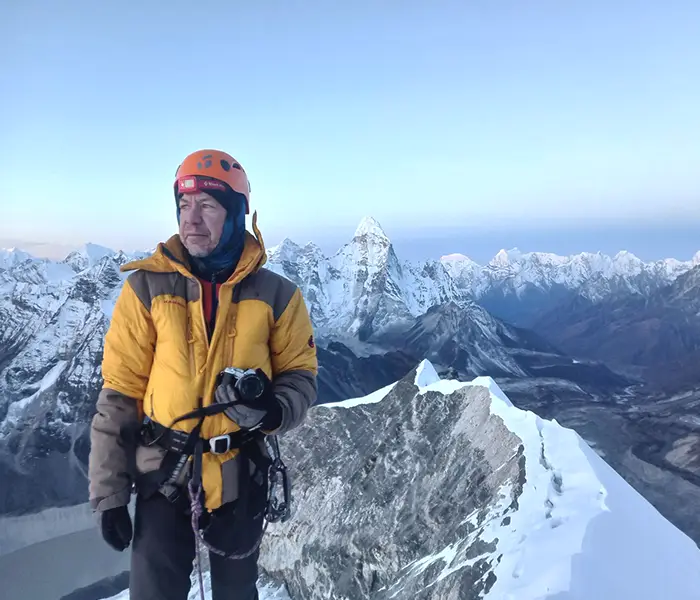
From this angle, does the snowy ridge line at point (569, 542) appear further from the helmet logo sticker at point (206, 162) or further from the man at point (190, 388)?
A: the helmet logo sticker at point (206, 162)

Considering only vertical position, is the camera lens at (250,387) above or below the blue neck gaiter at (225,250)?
below

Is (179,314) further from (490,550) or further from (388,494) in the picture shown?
(388,494)

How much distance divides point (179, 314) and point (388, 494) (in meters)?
19.4

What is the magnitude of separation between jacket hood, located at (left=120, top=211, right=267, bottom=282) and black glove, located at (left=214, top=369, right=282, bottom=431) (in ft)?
4.13

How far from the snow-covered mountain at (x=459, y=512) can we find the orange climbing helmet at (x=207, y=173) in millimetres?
8240

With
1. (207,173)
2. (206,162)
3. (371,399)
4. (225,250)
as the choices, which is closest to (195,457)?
(225,250)

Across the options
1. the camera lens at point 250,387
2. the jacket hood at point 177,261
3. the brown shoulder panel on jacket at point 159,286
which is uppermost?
the jacket hood at point 177,261

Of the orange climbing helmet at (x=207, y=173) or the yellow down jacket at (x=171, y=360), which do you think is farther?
the orange climbing helmet at (x=207, y=173)

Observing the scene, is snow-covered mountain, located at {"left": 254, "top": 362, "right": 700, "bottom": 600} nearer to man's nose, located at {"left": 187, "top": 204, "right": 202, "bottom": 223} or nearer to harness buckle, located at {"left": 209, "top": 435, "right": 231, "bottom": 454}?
harness buckle, located at {"left": 209, "top": 435, "right": 231, "bottom": 454}

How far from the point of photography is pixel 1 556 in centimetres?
10919

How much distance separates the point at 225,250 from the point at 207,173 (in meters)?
0.92

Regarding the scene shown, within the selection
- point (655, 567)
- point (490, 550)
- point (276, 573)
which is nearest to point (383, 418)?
point (276, 573)

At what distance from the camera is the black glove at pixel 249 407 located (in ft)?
17.7

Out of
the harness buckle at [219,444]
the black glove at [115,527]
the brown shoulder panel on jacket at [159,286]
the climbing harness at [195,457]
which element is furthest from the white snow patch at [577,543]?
the brown shoulder panel on jacket at [159,286]
